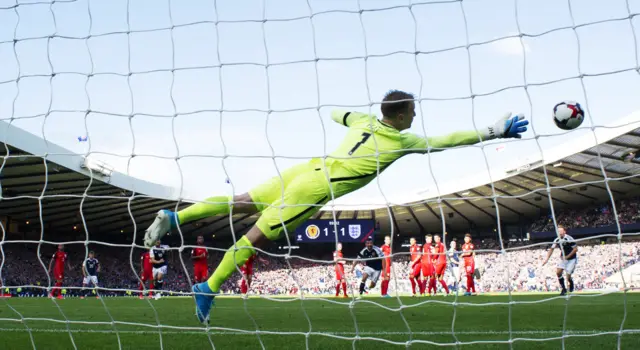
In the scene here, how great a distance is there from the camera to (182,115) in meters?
4.16

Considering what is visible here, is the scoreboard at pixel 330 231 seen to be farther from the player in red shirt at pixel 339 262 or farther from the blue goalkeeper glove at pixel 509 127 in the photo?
the blue goalkeeper glove at pixel 509 127

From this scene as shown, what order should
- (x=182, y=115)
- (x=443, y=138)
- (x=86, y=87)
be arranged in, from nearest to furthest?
(x=443, y=138), (x=182, y=115), (x=86, y=87)

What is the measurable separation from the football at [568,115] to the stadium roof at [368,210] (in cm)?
1052

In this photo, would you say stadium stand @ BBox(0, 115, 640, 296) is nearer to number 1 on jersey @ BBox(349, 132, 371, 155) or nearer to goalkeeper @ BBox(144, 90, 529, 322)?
goalkeeper @ BBox(144, 90, 529, 322)

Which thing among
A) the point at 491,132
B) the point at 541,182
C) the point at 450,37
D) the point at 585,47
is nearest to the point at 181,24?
the point at 450,37

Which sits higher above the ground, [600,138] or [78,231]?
[600,138]

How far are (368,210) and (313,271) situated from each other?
5248 mm

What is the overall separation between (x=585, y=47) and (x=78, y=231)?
3918cm

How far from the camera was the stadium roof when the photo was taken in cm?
2012

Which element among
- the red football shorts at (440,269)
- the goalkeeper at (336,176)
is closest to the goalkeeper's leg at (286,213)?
the goalkeeper at (336,176)

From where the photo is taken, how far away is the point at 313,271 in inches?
1521

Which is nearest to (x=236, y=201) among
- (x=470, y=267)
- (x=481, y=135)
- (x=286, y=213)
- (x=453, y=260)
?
(x=286, y=213)

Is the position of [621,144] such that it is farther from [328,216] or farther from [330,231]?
[328,216]

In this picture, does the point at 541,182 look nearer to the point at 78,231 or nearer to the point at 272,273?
the point at 272,273
